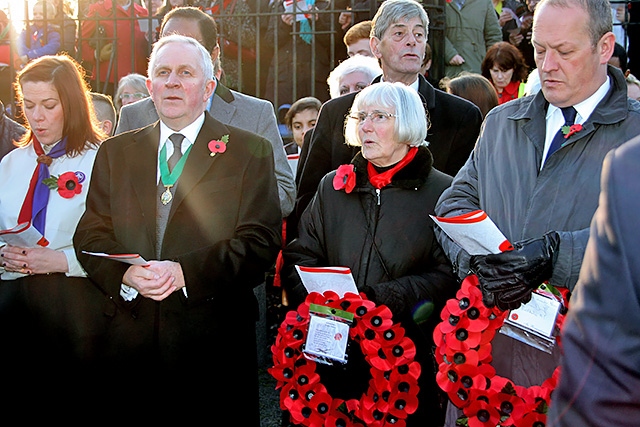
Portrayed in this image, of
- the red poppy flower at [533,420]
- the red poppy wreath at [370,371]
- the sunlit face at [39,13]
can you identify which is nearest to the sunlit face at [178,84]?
the red poppy wreath at [370,371]

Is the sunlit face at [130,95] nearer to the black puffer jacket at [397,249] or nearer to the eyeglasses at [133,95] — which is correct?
the eyeglasses at [133,95]

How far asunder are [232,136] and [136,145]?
0.46 m

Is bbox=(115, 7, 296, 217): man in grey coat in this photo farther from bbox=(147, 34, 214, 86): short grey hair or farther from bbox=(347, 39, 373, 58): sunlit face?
A: bbox=(347, 39, 373, 58): sunlit face

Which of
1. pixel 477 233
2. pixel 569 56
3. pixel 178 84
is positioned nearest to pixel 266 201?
pixel 178 84

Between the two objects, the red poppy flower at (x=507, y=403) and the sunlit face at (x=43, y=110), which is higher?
the sunlit face at (x=43, y=110)

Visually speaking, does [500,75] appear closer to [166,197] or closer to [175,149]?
[175,149]

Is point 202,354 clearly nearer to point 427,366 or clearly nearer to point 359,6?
point 427,366

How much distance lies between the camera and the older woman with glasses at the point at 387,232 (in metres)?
3.48

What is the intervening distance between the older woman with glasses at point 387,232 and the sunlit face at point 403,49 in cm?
80

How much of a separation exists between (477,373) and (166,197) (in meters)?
1.59

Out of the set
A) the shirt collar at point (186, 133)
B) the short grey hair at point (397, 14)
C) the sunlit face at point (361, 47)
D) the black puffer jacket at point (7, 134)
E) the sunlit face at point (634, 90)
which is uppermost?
the short grey hair at point (397, 14)

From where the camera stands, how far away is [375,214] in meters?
3.58

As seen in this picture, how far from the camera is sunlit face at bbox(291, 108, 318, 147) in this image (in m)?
6.19

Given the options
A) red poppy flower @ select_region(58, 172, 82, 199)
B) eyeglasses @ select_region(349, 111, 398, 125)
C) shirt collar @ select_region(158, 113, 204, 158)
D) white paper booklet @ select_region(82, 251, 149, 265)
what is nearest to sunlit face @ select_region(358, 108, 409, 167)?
eyeglasses @ select_region(349, 111, 398, 125)
